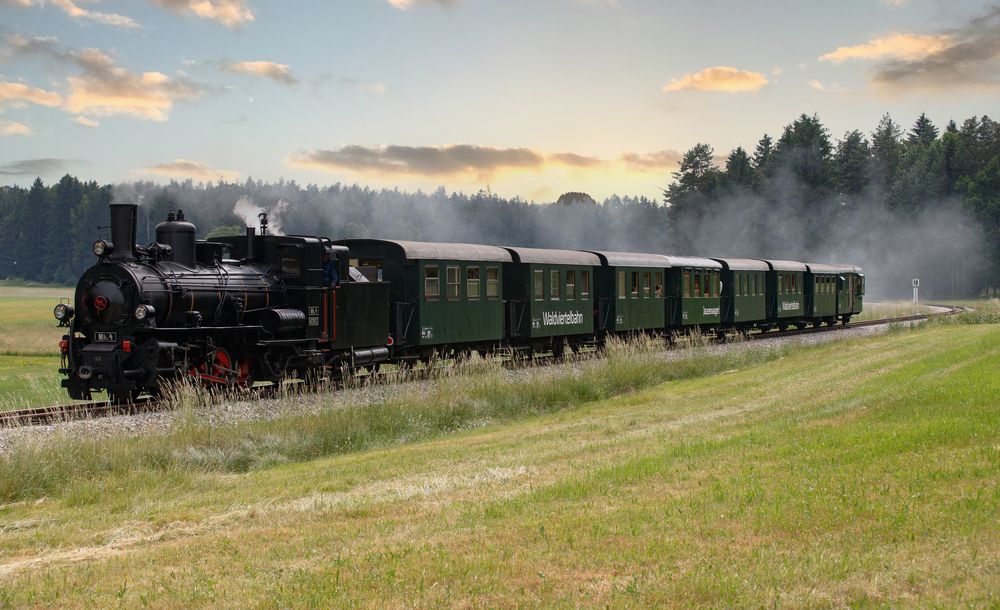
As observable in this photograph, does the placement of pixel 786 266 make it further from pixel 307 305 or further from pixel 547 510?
pixel 547 510

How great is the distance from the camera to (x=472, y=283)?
24.7 metres

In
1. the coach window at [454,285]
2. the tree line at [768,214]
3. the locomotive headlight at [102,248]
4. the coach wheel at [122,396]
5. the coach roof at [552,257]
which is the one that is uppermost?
the tree line at [768,214]

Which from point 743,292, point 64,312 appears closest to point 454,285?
point 64,312

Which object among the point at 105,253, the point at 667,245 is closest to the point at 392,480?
the point at 105,253

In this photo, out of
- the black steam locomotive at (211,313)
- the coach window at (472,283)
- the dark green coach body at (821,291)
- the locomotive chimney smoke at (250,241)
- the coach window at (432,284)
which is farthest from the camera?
the dark green coach body at (821,291)

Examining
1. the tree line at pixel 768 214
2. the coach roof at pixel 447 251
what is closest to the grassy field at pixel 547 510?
the coach roof at pixel 447 251

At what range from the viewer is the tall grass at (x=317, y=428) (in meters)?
12.0

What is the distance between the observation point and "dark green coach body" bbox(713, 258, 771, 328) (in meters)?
37.0

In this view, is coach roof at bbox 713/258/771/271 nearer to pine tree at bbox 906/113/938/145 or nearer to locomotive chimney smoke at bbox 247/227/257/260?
locomotive chimney smoke at bbox 247/227/257/260

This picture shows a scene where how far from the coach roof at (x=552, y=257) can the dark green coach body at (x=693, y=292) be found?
15.5ft

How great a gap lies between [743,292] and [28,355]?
88.9 ft

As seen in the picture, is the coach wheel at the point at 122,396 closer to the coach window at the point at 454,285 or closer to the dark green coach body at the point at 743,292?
the coach window at the point at 454,285

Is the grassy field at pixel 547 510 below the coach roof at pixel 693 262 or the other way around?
below

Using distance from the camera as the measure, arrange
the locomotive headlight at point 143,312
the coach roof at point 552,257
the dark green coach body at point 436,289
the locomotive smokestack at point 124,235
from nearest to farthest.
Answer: the locomotive headlight at point 143,312 → the locomotive smokestack at point 124,235 → the dark green coach body at point 436,289 → the coach roof at point 552,257
